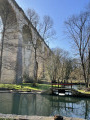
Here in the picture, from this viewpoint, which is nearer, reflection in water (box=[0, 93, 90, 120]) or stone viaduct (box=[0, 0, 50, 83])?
reflection in water (box=[0, 93, 90, 120])

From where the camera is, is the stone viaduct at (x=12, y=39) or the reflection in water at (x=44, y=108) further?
the stone viaduct at (x=12, y=39)

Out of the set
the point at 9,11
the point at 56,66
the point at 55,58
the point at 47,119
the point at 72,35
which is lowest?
the point at 47,119

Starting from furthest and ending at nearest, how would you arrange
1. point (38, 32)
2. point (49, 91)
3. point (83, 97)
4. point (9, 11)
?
point (38, 32) < point (9, 11) < point (49, 91) < point (83, 97)

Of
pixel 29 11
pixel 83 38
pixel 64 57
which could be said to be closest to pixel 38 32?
pixel 29 11

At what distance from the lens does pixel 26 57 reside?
2453 centimetres

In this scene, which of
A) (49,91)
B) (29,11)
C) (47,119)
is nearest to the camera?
(47,119)

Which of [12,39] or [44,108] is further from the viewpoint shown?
[12,39]

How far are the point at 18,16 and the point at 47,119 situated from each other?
50.2 ft

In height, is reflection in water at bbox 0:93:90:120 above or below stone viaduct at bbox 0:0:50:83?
below

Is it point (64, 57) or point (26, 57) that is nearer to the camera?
point (26, 57)

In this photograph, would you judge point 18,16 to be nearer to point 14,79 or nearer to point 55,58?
point 14,79

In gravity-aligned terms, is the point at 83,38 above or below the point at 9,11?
below

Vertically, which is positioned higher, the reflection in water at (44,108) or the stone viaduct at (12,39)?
the stone viaduct at (12,39)

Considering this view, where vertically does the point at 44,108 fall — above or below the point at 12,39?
A: below
